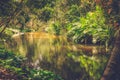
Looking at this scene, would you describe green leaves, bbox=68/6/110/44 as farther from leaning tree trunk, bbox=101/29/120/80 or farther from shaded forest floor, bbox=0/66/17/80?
leaning tree trunk, bbox=101/29/120/80

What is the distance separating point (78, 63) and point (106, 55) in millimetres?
2930

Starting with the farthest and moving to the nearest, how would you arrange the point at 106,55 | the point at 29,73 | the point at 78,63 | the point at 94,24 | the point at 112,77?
1. the point at 94,24
2. the point at 106,55
3. the point at 78,63
4. the point at 29,73
5. the point at 112,77

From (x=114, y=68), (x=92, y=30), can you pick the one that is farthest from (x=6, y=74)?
(x=92, y=30)

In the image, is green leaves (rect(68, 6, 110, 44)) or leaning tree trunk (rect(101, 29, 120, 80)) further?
green leaves (rect(68, 6, 110, 44))

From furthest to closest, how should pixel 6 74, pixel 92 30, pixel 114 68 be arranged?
pixel 92 30, pixel 6 74, pixel 114 68

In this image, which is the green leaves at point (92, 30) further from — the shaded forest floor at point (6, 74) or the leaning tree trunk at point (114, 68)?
the leaning tree trunk at point (114, 68)

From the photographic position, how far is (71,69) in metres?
13.8

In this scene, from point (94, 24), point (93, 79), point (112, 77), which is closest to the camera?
point (112, 77)

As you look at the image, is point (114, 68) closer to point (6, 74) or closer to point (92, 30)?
point (6, 74)

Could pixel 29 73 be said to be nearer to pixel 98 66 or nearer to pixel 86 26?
pixel 98 66

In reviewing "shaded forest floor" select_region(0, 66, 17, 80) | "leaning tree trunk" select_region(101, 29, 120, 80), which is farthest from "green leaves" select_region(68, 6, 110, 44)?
"leaning tree trunk" select_region(101, 29, 120, 80)

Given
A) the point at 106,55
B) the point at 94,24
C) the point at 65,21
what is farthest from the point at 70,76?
the point at 65,21

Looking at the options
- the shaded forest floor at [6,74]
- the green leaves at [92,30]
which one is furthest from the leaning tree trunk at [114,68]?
the green leaves at [92,30]

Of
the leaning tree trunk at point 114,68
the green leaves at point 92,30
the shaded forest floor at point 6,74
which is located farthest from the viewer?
the green leaves at point 92,30
